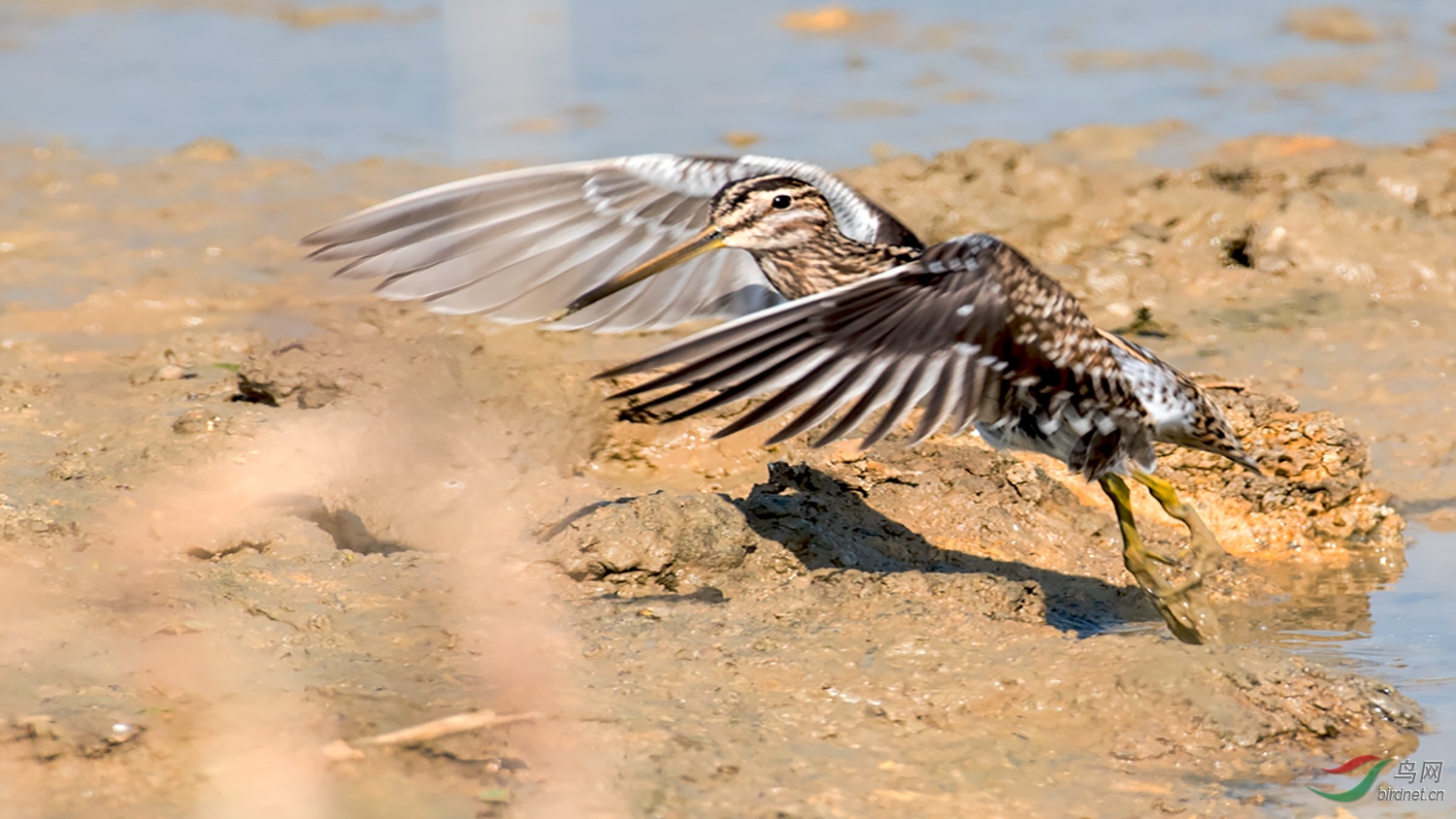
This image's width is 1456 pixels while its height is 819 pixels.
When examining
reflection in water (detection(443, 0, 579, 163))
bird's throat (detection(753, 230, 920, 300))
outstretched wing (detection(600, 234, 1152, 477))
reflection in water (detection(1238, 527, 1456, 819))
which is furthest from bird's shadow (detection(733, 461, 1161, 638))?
reflection in water (detection(443, 0, 579, 163))

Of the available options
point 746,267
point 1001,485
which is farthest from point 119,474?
point 1001,485

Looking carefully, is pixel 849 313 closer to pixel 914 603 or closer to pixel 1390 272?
pixel 914 603

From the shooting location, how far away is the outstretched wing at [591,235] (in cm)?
611

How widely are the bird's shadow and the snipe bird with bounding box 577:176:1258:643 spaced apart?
1.07 feet

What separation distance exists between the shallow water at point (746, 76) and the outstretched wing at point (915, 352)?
477cm

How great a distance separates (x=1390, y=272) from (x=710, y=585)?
481 cm

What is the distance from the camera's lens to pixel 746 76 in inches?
472

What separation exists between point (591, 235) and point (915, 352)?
7.12ft

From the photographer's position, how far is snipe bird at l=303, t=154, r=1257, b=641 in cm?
448

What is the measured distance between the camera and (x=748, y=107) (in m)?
11.2

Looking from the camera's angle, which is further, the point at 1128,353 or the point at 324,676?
the point at 1128,353

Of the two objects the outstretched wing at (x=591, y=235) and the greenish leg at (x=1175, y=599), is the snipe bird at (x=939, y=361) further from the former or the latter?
the outstretched wing at (x=591, y=235)

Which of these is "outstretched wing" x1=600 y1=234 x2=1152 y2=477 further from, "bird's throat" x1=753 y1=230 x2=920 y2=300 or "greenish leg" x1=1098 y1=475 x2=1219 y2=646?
"bird's throat" x1=753 y1=230 x2=920 y2=300

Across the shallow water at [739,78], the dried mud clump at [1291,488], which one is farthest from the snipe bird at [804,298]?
the shallow water at [739,78]
